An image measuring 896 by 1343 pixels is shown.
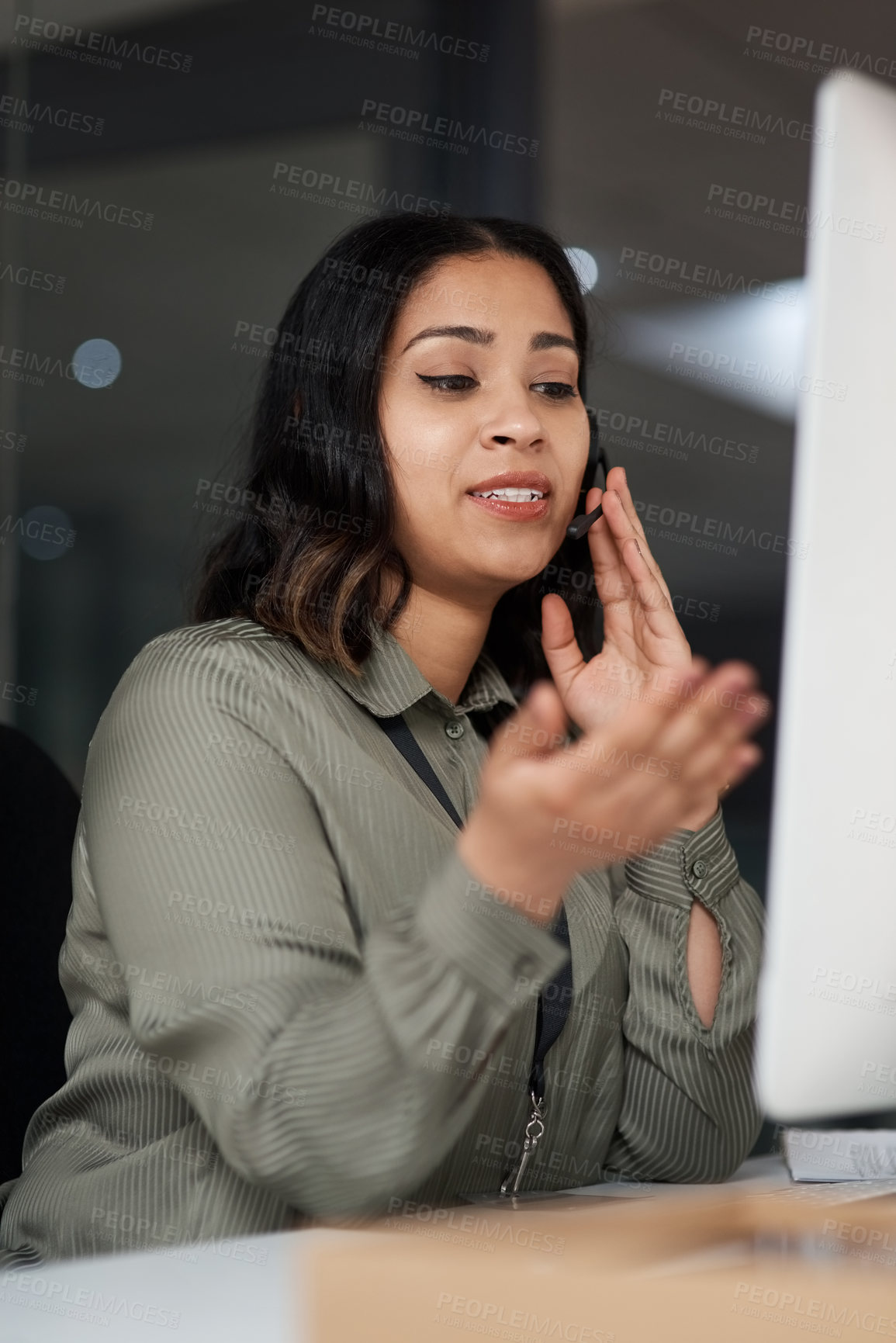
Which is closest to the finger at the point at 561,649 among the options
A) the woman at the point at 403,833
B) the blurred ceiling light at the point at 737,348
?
the woman at the point at 403,833

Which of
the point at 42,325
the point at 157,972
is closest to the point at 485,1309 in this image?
the point at 157,972

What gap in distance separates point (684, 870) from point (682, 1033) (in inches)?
6.5

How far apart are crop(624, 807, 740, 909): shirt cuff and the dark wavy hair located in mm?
372

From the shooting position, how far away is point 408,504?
141 centimetres

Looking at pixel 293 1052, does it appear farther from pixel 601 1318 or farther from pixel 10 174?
pixel 10 174

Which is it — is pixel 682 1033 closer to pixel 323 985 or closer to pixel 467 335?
pixel 323 985

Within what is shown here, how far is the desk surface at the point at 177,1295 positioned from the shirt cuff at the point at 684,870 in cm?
62

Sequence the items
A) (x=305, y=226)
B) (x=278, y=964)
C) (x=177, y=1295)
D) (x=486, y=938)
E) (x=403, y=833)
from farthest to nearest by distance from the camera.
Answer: (x=305, y=226)
(x=403, y=833)
(x=278, y=964)
(x=486, y=938)
(x=177, y=1295)

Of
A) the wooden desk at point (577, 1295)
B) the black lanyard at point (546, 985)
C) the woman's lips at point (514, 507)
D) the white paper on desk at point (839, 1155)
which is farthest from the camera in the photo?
the woman's lips at point (514, 507)

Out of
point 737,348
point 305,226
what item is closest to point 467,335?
point 737,348

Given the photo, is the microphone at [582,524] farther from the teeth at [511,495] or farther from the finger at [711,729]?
the finger at [711,729]

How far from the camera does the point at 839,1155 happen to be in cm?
105

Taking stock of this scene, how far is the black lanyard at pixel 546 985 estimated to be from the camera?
1251 mm

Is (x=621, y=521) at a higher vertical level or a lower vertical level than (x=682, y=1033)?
higher
